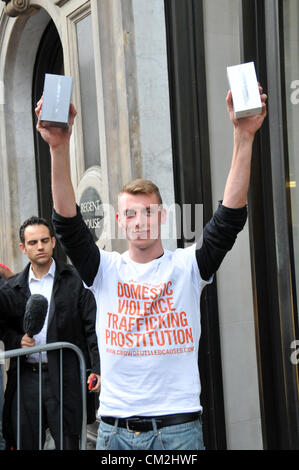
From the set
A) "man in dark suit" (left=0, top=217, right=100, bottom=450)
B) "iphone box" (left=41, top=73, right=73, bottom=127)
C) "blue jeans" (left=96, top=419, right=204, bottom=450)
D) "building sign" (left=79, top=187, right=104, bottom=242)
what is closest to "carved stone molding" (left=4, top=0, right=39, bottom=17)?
"building sign" (left=79, top=187, right=104, bottom=242)

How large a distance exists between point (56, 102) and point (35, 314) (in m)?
1.76

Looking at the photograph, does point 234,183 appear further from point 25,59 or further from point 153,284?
point 25,59

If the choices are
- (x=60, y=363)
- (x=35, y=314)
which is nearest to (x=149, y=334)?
(x=35, y=314)

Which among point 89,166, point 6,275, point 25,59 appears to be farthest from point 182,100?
point 25,59

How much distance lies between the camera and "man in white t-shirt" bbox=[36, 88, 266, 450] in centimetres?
212

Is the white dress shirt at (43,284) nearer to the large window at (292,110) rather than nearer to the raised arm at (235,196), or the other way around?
the large window at (292,110)

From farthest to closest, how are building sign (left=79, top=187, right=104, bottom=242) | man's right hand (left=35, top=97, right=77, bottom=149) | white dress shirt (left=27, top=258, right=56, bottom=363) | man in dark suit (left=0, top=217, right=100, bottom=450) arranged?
1. building sign (left=79, top=187, right=104, bottom=242)
2. white dress shirt (left=27, top=258, right=56, bottom=363)
3. man in dark suit (left=0, top=217, right=100, bottom=450)
4. man's right hand (left=35, top=97, right=77, bottom=149)

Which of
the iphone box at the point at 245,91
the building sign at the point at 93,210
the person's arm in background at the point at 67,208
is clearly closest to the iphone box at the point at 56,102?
the person's arm in background at the point at 67,208

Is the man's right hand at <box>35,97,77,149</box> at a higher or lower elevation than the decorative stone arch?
lower

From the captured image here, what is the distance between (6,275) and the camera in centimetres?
421

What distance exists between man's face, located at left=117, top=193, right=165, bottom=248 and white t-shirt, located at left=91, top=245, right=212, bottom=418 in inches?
4.6

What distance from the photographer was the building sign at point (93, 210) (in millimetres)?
4578

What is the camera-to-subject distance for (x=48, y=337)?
3.68m

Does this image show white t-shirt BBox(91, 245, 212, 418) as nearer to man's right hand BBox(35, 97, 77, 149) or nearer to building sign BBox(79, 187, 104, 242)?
man's right hand BBox(35, 97, 77, 149)
